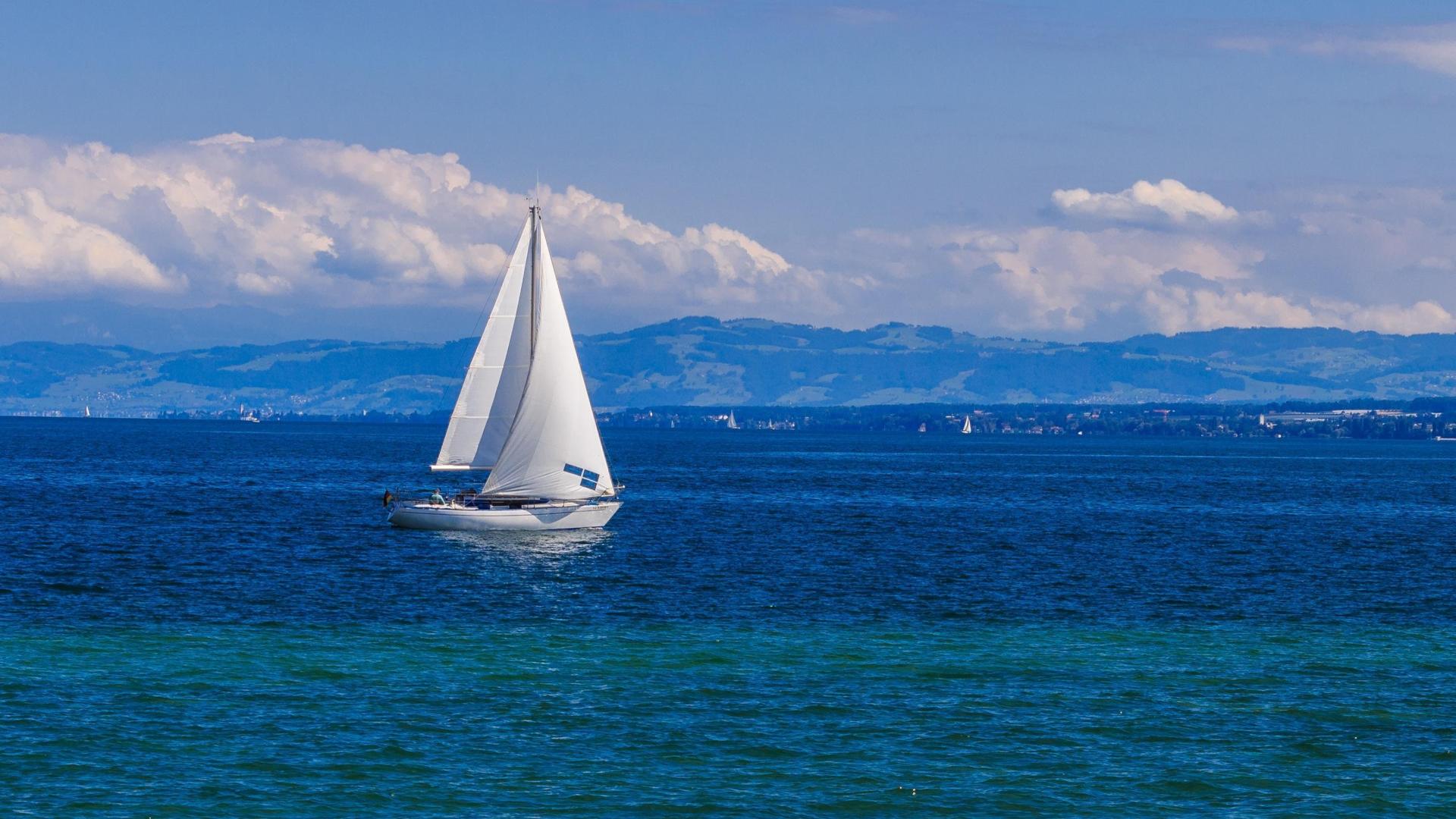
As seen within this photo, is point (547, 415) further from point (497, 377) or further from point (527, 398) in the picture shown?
point (497, 377)

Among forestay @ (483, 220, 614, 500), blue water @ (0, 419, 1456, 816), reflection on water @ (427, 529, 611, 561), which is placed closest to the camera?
blue water @ (0, 419, 1456, 816)

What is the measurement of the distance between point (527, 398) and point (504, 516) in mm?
6497

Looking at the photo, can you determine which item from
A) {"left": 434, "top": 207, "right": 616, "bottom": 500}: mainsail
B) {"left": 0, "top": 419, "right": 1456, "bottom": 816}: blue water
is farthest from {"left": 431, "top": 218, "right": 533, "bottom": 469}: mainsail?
{"left": 0, "top": 419, "right": 1456, "bottom": 816}: blue water

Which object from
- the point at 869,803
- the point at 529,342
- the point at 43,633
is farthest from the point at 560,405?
the point at 869,803

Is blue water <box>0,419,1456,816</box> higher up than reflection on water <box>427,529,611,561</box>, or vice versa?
reflection on water <box>427,529,611,561</box>

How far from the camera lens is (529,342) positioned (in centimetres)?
8556

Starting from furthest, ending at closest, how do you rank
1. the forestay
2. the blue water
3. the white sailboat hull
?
1. the white sailboat hull
2. the forestay
3. the blue water

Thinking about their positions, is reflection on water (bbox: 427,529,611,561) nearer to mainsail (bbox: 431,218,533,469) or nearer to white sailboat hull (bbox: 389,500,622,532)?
white sailboat hull (bbox: 389,500,622,532)

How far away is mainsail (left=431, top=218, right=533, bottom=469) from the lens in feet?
281

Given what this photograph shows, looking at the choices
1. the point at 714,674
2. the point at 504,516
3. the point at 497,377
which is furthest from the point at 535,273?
the point at 714,674

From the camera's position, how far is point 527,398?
8400 centimetres

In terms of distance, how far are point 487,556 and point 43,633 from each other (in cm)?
2865

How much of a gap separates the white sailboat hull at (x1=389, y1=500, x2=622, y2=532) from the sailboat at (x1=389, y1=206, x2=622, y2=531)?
Answer: 3.0 inches

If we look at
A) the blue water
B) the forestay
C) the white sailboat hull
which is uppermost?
the forestay
